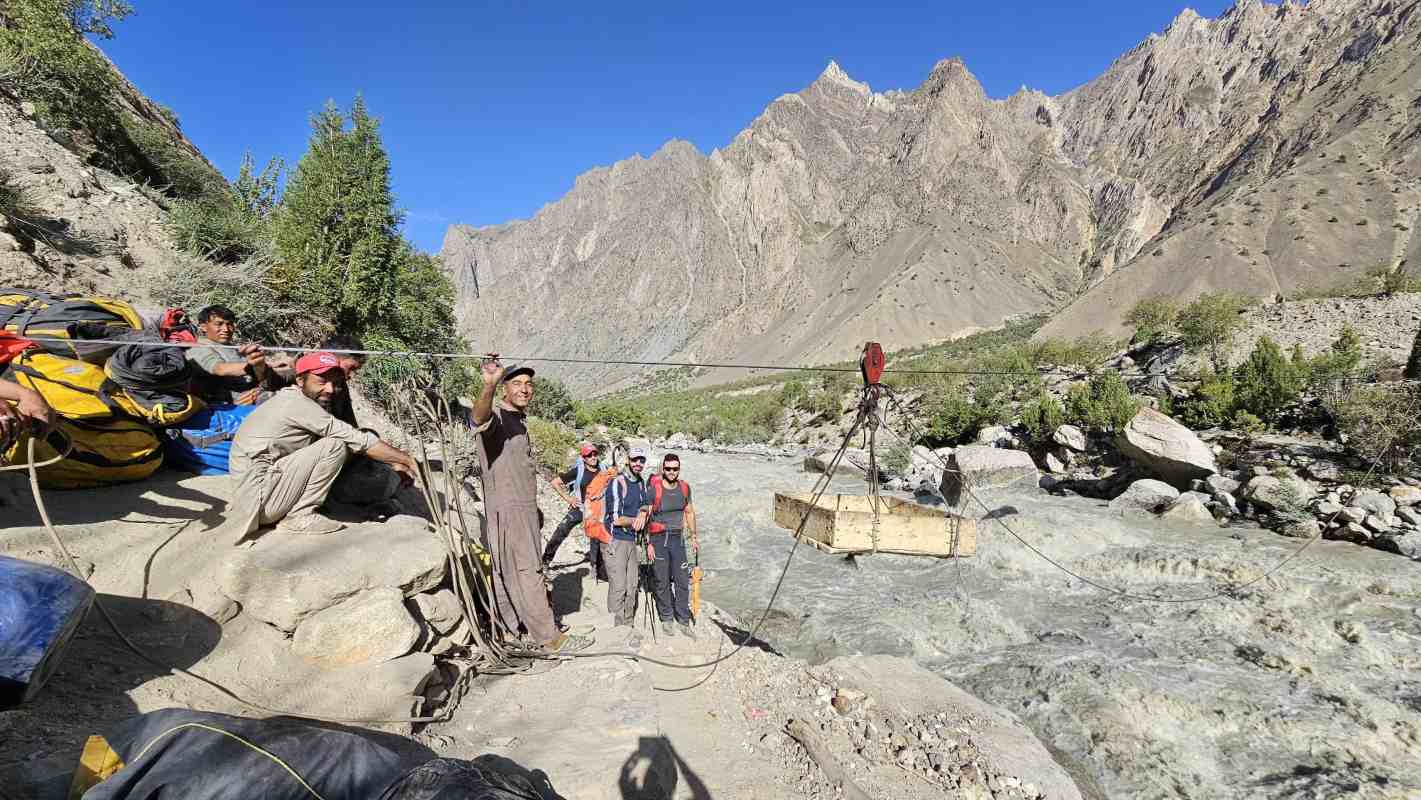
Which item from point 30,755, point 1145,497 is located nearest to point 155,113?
point 30,755

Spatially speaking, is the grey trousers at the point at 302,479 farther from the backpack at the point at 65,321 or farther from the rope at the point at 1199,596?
the rope at the point at 1199,596

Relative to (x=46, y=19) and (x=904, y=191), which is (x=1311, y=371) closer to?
(x=46, y=19)

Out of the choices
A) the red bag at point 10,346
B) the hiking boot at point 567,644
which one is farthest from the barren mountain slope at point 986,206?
the red bag at point 10,346

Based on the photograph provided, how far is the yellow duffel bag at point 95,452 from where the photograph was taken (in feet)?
12.4

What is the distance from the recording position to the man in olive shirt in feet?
16.0

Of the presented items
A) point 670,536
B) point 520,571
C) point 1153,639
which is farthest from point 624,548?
point 1153,639

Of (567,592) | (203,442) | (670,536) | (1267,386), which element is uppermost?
(1267,386)

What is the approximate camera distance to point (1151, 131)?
353 feet

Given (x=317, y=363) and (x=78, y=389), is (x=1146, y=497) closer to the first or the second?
(x=317, y=363)

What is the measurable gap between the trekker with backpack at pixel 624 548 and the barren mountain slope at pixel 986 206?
48950 mm

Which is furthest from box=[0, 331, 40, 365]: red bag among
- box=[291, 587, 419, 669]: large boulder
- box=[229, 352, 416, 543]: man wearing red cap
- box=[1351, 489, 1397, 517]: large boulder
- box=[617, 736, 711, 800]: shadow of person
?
box=[1351, 489, 1397, 517]: large boulder

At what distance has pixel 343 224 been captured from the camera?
14.0m

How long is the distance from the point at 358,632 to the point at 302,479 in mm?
1097

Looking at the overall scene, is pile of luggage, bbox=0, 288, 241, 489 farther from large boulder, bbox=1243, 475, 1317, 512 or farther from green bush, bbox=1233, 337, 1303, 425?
green bush, bbox=1233, 337, 1303, 425
